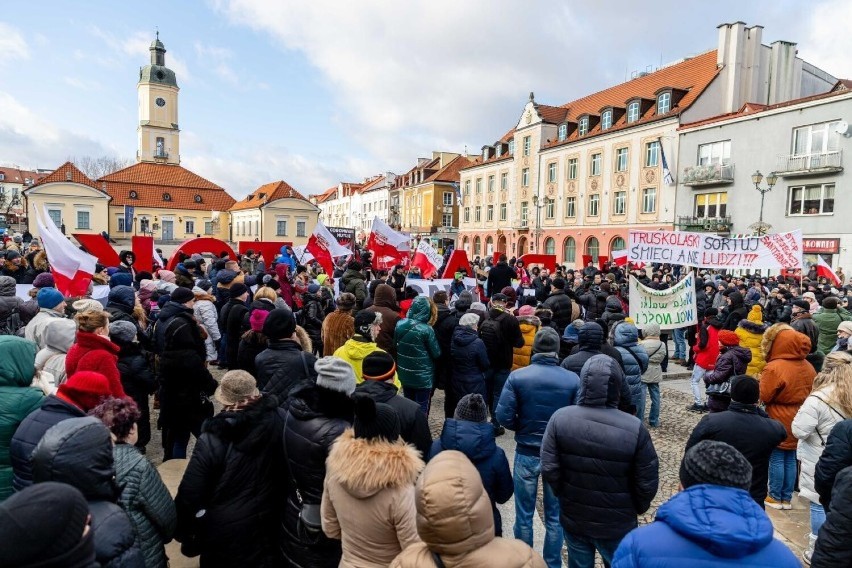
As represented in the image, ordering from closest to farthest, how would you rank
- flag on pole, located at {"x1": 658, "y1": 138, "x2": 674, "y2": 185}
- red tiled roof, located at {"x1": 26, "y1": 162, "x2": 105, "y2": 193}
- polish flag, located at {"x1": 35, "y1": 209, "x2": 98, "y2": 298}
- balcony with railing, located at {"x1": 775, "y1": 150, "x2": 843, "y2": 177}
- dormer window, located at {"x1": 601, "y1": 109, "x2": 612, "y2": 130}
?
polish flag, located at {"x1": 35, "y1": 209, "x2": 98, "y2": 298} < balcony with railing, located at {"x1": 775, "y1": 150, "x2": 843, "y2": 177} < flag on pole, located at {"x1": 658, "y1": 138, "x2": 674, "y2": 185} < dormer window, located at {"x1": 601, "y1": 109, "x2": 612, "y2": 130} < red tiled roof, located at {"x1": 26, "y1": 162, "x2": 105, "y2": 193}

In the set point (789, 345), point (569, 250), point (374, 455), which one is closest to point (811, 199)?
point (569, 250)

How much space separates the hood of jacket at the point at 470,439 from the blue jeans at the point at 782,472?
3592 millimetres

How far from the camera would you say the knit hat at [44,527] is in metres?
1.50

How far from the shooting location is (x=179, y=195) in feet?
198

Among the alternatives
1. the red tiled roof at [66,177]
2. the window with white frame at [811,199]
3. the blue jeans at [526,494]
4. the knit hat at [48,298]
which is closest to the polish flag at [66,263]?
the knit hat at [48,298]

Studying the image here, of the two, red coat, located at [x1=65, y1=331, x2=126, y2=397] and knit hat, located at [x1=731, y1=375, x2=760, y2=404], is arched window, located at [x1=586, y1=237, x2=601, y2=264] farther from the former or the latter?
red coat, located at [x1=65, y1=331, x2=126, y2=397]

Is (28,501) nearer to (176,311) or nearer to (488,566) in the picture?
(488,566)

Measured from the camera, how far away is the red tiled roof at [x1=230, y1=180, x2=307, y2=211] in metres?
62.6

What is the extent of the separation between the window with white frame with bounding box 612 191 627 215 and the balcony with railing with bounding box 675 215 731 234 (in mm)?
4749

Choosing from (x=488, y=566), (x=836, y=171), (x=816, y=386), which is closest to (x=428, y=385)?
(x=816, y=386)

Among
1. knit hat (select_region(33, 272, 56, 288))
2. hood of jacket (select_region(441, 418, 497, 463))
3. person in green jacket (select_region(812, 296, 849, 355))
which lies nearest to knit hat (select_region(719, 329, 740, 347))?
person in green jacket (select_region(812, 296, 849, 355))

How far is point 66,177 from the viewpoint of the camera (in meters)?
50.8

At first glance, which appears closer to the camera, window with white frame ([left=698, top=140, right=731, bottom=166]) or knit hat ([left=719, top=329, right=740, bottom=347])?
knit hat ([left=719, top=329, right=740, bottom=347])

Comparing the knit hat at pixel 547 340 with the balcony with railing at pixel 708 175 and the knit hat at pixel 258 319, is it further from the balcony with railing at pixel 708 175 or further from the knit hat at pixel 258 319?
the balcony with railing at pixel 708 175
